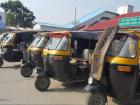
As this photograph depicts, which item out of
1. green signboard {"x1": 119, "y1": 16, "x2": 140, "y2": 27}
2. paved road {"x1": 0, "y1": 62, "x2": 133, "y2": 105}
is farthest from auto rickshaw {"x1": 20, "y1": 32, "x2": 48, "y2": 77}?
green signboard {"x1": 119, "y1": 16, "x2": 140, "y2": 27}

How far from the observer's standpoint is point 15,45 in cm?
1769

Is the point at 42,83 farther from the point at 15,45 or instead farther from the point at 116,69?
the point at 15,45

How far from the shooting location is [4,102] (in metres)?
9.40

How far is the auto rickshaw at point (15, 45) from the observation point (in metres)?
17.4

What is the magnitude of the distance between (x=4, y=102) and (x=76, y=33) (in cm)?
356

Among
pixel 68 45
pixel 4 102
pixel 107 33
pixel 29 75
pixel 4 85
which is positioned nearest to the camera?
pixel 107 33

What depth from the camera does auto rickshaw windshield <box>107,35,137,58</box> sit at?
809 cm

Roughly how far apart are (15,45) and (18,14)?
4718cm

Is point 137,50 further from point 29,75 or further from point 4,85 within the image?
point 29,75

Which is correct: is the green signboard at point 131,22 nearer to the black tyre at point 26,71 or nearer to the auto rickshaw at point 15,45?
the auto rickshaw at point 15,45

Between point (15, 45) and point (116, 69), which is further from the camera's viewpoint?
point (15, 45)

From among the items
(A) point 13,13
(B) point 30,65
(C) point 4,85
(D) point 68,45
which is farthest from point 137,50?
(A) point 13,13

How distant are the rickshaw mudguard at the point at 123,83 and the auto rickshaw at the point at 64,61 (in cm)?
303

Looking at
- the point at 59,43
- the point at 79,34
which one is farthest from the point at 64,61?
the point at 79,34
